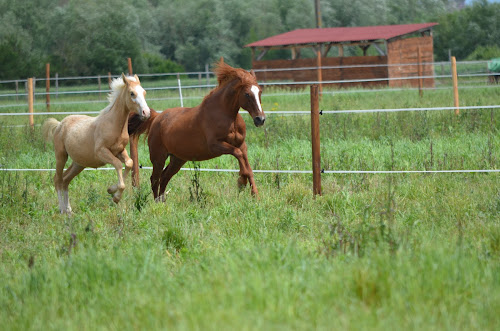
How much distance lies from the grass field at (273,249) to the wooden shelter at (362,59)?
1786 cm

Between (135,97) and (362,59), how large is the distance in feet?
73.3

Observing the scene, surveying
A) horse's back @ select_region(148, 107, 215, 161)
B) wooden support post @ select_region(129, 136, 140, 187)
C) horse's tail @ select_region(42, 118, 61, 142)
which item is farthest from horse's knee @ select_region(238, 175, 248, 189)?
horse's tail @ select_region(42, 118, 61, 142)

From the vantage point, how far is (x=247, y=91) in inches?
302

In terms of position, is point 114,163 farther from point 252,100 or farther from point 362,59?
point 362,59

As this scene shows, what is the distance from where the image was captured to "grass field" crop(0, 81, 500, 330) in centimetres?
380

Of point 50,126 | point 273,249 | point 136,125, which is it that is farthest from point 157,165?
point 273,249

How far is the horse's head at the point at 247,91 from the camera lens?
755cm

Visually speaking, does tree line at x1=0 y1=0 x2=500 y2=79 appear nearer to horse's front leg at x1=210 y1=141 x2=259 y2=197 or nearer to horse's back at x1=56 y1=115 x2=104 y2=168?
horse's back at x1=56 y1=115 x2=104 y2=168

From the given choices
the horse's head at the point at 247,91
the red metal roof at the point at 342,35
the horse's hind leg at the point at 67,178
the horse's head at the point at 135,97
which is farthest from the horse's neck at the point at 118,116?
the red metal roof at the point at 342,35

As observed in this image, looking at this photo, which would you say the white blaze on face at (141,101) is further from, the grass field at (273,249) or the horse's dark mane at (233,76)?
the horse's dark mane at (233,76)

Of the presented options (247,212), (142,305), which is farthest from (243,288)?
(247,212)

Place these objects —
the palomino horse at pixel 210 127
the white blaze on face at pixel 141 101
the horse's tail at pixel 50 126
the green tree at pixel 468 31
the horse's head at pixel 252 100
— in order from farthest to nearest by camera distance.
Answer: the green tree at pixel 468 31
the horse's tail at pixel 50 126
the palomino horse at pixel 210 127
the horse's head at pixel 252 100
the white blaze on face at pixel 141 101

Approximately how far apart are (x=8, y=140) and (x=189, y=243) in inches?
336

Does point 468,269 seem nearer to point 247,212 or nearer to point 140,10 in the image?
point 247,212
